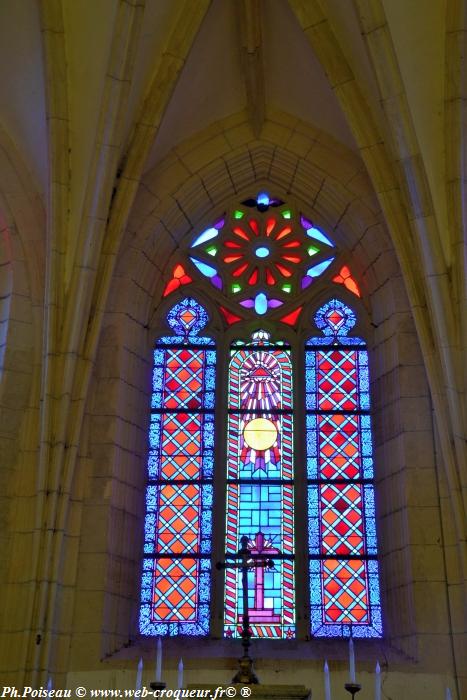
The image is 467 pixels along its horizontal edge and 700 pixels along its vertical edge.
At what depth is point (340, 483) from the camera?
8273 mm

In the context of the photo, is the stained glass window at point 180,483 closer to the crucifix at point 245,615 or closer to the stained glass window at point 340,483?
the stained glass window at point 340,483

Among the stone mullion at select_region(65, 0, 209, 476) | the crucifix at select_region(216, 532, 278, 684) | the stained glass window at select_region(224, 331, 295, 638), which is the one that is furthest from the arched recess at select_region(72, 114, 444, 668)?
the crucifix at select_region(216, 532, 278, 684)

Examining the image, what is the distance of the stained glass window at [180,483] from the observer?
7863 mm

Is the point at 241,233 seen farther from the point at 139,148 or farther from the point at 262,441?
the point at 262,441

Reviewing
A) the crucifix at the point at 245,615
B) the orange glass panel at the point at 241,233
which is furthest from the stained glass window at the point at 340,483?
the crucifix at the point at 245,615

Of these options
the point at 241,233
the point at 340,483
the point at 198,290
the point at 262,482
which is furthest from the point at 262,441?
the point at 241,233

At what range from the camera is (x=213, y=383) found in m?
8.72

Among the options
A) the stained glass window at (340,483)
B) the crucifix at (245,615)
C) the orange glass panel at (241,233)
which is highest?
the orange glass panel at (241,233)

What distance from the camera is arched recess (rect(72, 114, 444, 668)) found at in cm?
770

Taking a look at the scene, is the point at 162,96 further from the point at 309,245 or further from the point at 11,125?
the point at 309,245

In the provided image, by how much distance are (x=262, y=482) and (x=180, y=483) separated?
69cm

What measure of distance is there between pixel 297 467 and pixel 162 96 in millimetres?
3355

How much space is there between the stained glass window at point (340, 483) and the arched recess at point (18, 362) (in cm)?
231

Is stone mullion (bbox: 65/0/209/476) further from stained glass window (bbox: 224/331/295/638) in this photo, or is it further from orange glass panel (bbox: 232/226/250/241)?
stained glass window (bbox: 224/331/295/638)
